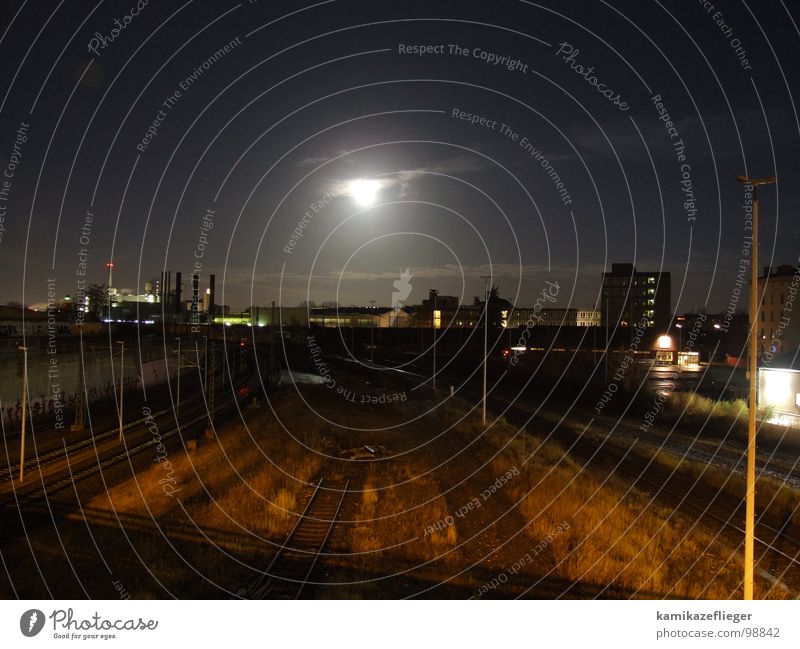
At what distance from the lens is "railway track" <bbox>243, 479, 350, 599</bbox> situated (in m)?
10.4

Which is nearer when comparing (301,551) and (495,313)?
(301,551)

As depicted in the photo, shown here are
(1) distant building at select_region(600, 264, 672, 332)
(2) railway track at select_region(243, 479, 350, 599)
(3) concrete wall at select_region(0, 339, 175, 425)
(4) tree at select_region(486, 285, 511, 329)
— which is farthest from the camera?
(1) distant building at select_region(600, 264, 672, 332)

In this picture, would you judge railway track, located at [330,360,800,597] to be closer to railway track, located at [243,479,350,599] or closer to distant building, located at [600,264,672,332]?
railway track, located at [243,479,350,599]

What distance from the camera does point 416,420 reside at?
33.2 metres

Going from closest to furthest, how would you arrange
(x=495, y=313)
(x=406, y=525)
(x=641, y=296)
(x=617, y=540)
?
(x=617, y=540) < (x=406, y=525) < (x=495, y=313) < (x=641, y=296)

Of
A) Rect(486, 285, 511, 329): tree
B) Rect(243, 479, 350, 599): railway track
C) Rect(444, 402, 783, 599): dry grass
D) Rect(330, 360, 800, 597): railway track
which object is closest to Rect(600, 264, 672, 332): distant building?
Rect(486, 285, 511, 329): tree

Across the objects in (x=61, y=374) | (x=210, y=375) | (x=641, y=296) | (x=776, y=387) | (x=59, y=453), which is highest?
(x=641, y=296)

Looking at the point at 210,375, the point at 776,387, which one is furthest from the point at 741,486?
the point at 210,375

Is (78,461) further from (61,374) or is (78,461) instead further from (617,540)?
(617,540)

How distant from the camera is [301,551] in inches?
490

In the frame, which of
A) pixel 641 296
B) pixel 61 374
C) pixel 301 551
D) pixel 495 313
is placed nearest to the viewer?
pixel 301 551

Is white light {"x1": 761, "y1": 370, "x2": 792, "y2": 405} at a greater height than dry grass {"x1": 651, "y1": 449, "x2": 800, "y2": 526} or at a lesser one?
greater

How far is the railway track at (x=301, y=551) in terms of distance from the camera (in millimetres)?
10359

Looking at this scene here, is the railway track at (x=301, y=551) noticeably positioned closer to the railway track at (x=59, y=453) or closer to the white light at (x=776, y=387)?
the railway track at (x=59, y=453)
